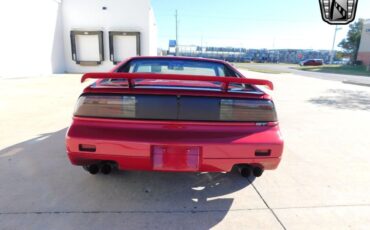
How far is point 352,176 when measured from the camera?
3.05m

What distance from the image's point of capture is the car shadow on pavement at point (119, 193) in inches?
88.0

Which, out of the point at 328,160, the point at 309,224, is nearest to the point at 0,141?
the point at 309,224

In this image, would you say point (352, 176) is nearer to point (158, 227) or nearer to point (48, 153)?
point (158, 227)

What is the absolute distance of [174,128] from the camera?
2.21m

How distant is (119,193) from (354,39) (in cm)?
5408

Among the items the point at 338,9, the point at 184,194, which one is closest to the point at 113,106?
the point at 184,194

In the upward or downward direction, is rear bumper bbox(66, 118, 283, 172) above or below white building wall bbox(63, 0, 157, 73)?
below

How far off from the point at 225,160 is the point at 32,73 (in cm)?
1668

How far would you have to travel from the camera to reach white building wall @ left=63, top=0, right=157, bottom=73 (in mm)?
19062

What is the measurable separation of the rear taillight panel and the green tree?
49.3m

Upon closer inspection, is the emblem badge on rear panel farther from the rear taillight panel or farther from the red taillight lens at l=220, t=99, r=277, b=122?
the rear taillight panel

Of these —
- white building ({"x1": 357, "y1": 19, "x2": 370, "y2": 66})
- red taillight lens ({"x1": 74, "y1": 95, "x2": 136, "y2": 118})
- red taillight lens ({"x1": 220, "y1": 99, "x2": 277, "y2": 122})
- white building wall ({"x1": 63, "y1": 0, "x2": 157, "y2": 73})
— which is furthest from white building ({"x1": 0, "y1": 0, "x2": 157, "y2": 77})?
white building ({"x1": 357, "y1": 19, "x2": 370, "y2": 66})

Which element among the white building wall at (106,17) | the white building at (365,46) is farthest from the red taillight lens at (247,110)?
the white building at (365,46)

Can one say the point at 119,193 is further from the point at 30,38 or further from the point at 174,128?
the point at 30,38
